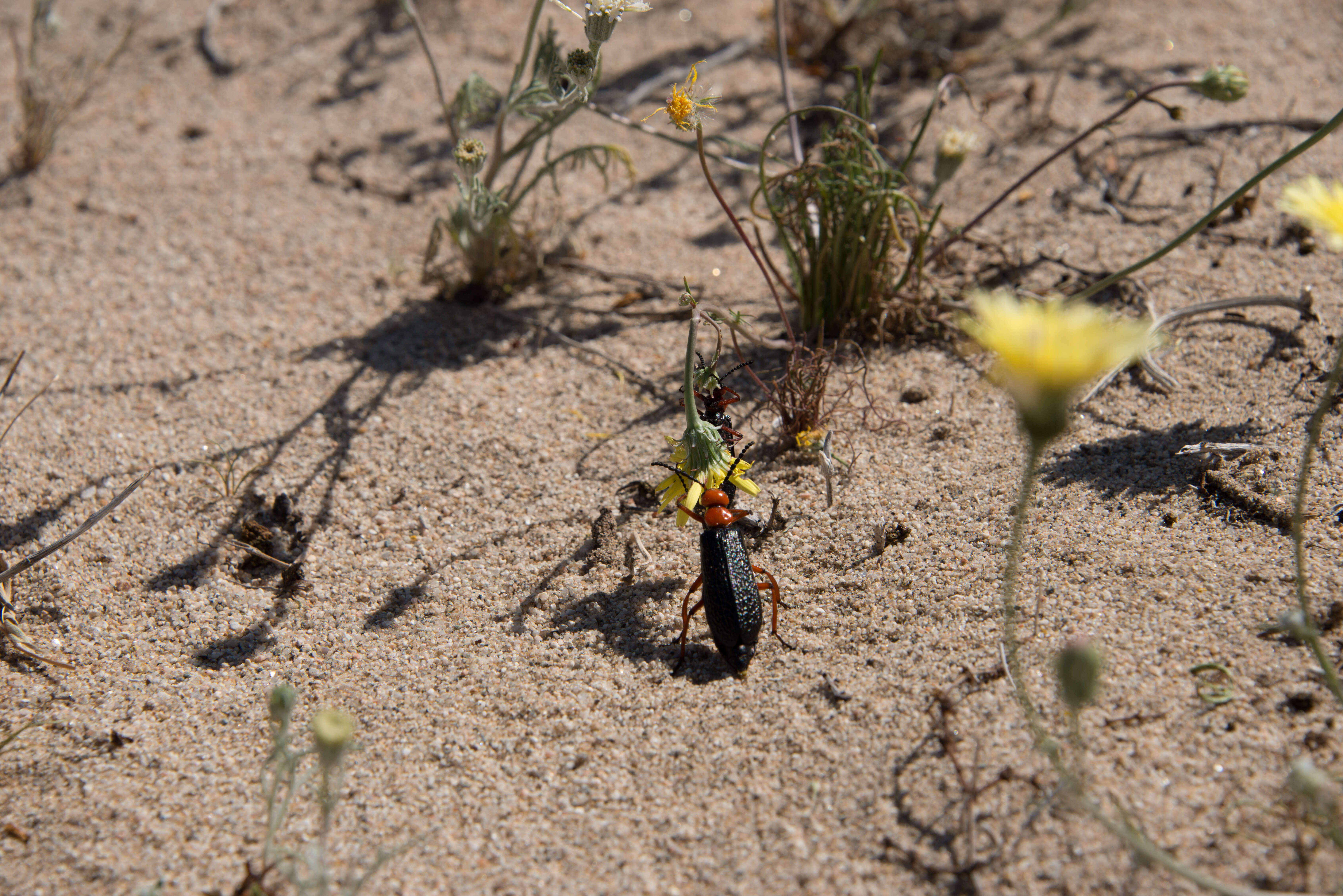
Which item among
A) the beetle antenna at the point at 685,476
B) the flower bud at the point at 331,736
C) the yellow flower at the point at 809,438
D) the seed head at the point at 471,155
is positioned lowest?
the flower bud at the point at 331,736

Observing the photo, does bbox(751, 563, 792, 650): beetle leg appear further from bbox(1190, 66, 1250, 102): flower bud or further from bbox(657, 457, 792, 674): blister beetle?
bbox(1190, 66, 1250, 102): flower bud

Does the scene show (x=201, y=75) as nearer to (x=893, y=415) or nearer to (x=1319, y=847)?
(x=893, y=415)

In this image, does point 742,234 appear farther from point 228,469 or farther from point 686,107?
point 228,469

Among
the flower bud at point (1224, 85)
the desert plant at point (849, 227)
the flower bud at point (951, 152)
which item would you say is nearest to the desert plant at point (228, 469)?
the desert plant at point (849, 227)

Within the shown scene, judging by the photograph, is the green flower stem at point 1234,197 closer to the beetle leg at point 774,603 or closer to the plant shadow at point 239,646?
the beetle leg at point 774,603

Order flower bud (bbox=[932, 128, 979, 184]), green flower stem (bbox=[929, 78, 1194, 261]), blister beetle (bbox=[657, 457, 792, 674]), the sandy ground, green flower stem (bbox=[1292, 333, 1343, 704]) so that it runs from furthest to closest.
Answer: flower bud (bbox=[932, 128, 979, 184]), green flower stem (bbox=[929, 78, 1194, 261]), blister beetle (bbox=[657, 457, 792, 674]), the sandy ground, green flower stem (bbox=[1292, 333, 1343, 704])

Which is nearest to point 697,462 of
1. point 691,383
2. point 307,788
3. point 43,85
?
point 691,383

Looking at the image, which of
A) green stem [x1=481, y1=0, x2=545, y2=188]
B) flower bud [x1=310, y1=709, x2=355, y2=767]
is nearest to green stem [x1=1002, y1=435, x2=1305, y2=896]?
flower bud [x1=310, y1=709, x2=355, y2=767]
